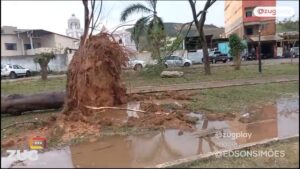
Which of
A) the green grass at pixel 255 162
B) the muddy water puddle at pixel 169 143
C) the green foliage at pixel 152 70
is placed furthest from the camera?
the green foliage at pixel 152 70

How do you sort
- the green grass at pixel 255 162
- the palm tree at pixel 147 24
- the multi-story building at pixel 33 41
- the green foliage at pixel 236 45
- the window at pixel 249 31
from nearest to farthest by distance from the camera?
1. the green grass at pixel 255 162
2. the green foliage at pixel 236 45
3. the palm tree at pixel 147 24
4. the multi-story building at pixel 33 41
5. the window at pixel 249 31

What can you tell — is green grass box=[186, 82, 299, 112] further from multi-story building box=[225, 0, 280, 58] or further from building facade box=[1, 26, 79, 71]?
building facade box=[1, 26, 79, 71]

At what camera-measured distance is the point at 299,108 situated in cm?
495

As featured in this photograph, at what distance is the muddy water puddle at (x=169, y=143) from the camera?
5.91 metres

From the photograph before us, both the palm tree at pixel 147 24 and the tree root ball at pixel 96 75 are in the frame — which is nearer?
the tree root ball at pixel 96 75

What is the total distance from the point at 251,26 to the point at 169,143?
44717mm

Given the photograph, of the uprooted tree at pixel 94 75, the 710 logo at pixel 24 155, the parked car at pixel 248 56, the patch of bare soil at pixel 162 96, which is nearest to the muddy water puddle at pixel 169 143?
the 710 logo at pixel 24 155

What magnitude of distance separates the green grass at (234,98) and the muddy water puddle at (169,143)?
63.1 inches

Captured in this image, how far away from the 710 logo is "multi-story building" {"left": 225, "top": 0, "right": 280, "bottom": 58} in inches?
1243

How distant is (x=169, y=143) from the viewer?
6.95m

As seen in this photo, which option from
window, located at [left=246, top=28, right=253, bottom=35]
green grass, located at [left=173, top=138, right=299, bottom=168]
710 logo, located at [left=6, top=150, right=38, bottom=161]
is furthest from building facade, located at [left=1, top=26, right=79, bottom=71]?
green grass, located at [left=173, top=138, right=299, bottom=168]

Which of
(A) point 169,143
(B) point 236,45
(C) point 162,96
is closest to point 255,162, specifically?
(A) point 169,143

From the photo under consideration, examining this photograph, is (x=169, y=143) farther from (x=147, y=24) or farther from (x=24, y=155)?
(x=147, y=24)

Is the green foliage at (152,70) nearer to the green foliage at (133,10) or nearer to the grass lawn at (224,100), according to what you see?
the green foliage at (133,10)
